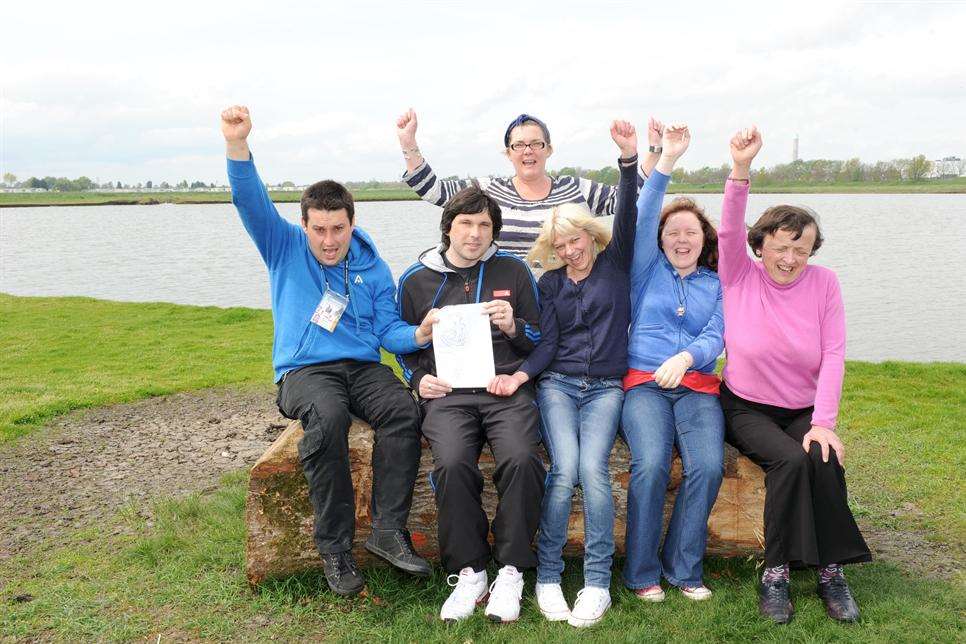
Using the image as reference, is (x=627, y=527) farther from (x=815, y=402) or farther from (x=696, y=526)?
(x=815, y=402)

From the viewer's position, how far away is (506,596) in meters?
3.79

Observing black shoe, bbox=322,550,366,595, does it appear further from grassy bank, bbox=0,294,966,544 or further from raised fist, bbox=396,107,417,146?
grassy bank, bbox=0,294,966,544

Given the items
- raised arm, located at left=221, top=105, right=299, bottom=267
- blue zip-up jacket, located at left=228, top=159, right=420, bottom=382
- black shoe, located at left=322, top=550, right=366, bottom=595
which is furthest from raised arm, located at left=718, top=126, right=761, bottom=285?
black shoe, located at left=322, top=550, right=366, bottom=595

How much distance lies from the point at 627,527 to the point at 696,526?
13.8 inches

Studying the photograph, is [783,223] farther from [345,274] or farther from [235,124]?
[235,124]

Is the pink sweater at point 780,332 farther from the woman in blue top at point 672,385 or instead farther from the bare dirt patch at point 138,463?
the bare dirt patch at point 138,463

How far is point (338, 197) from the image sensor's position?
14.8 ft

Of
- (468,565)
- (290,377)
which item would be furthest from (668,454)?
(290,377)

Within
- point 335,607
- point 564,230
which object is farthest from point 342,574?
point 564,230

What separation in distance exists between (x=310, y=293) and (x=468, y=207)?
1.07 meters

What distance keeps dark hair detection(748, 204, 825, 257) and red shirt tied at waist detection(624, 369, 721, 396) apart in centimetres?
78

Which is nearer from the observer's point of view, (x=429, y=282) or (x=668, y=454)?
(x=668, y=454)

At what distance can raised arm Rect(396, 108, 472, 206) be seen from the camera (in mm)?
5195

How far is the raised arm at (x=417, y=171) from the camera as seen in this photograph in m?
5.20
